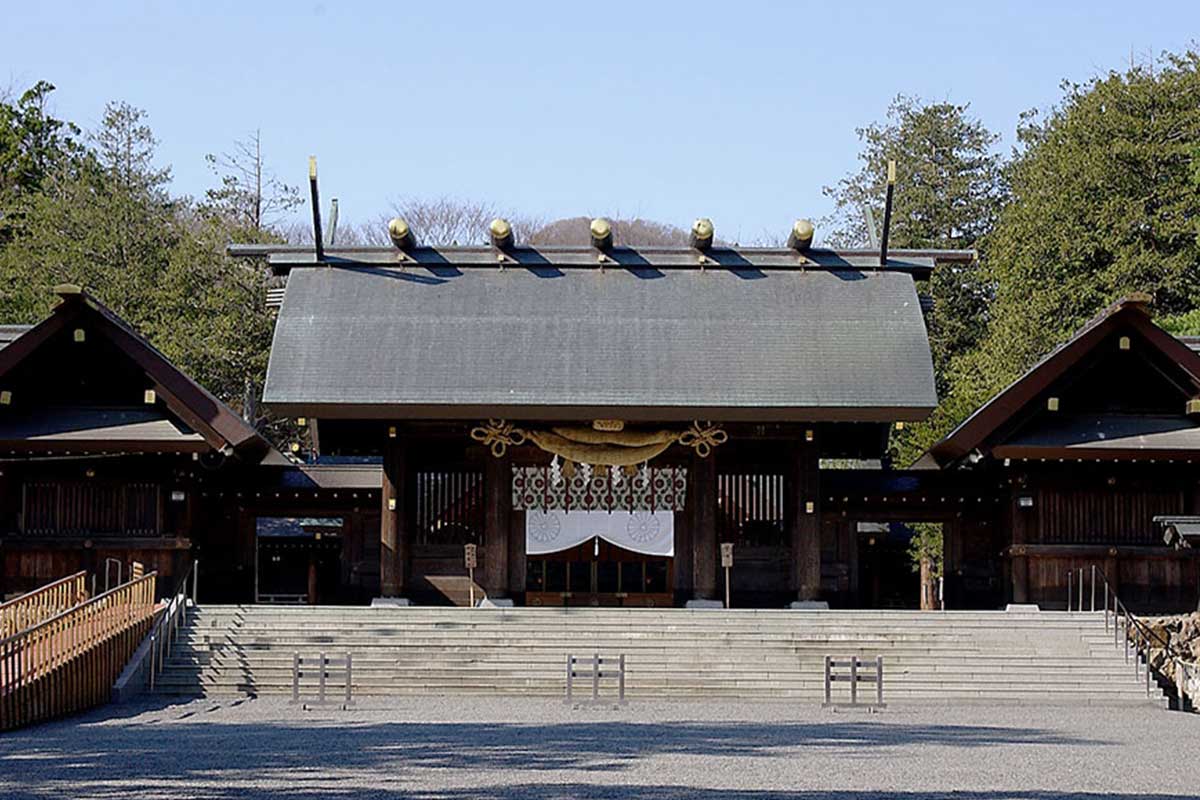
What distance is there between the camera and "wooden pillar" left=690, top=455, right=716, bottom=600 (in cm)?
2622

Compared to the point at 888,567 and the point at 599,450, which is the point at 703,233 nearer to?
the point at 599,450

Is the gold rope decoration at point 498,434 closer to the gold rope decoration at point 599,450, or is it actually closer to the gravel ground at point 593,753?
the gold rope decoration at point 599,450

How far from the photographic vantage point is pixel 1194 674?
72.0 feet

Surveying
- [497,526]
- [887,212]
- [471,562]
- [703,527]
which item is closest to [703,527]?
[703,527]

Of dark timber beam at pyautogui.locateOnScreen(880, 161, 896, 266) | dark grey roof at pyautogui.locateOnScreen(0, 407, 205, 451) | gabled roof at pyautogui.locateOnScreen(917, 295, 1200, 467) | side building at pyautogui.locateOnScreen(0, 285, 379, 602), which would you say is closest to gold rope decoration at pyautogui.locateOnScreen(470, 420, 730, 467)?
side building at pyautogui.locateOnScreen(0, 285, 379, 602)

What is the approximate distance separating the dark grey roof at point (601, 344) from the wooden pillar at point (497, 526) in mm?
1409

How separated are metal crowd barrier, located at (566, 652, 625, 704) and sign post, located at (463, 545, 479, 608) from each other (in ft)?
17.0

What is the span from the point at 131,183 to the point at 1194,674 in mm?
30682

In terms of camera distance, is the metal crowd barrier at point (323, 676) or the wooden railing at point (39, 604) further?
the wooden railing at point (39, 604)

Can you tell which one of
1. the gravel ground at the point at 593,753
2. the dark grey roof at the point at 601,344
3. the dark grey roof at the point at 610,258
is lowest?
the gravel ground at the point at 593,753

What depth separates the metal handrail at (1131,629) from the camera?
2198cm

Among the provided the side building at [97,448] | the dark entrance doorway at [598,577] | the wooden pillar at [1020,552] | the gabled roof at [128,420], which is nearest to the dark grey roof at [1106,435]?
the wooden pillar at [1020,552]

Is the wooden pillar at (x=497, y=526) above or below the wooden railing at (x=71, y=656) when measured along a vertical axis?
above

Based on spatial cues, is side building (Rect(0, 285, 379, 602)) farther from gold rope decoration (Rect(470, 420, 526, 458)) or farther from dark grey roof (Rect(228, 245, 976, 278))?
gold rope decoration (Rect(470, 420, 526, 458))
